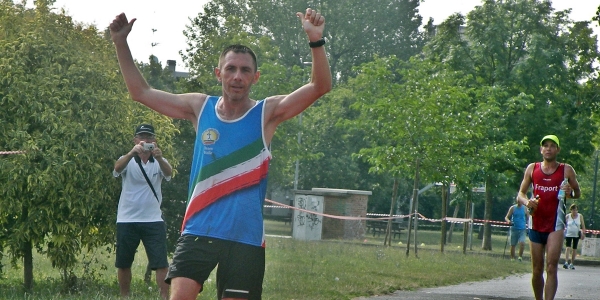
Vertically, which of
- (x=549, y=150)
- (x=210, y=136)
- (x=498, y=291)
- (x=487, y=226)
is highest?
(x=549, y=150)

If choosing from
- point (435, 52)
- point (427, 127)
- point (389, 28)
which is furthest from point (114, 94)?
point (389, 28)

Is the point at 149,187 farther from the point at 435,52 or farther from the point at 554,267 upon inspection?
the point at 435,52

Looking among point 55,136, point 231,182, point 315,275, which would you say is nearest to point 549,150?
point 315,275

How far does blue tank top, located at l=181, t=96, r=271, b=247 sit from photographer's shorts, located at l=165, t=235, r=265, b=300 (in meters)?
0.04

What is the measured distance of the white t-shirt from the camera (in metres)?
10.2

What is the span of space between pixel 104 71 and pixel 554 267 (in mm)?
5424

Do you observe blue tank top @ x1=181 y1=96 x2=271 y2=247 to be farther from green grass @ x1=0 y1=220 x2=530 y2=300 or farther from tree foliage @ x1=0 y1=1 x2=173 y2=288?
tree foliage @ x1=0 y1=1 x2=173 y2=288

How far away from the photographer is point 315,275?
1446 cm

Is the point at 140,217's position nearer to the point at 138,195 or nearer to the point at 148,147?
Result: the point at 138,195

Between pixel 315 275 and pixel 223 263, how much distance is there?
9.28m

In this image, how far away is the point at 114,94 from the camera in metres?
11.2

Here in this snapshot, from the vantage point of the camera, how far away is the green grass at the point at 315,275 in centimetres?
1134

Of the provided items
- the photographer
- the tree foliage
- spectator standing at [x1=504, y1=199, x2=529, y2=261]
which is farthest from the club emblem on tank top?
spectator standing at [x1=504, y1=199, x2=529, y2=261]

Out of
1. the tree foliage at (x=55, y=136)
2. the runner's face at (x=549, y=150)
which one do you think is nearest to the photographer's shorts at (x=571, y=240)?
the runner's face at (x=549, y=150)
